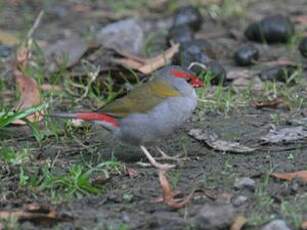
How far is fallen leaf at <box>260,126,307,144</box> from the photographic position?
238 inches

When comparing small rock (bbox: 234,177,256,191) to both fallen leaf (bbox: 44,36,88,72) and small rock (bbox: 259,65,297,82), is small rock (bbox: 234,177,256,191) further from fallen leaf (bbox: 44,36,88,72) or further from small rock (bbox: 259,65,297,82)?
fallen leaf (bbox: 44,36,88,72)

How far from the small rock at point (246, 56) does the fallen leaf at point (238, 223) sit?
3511 millimetres

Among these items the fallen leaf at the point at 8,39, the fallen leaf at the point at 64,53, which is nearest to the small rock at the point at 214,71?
the fallen leaf at the point at 64,53

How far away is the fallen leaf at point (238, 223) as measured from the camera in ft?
14.7

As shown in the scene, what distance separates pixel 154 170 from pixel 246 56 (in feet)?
8.58

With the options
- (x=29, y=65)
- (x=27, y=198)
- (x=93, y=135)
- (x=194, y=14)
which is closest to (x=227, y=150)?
(x=93, y=135)

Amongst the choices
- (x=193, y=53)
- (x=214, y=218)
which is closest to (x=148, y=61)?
(x=193, y=53)

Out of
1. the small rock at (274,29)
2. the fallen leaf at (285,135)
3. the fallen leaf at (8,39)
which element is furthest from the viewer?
the fallen leaf at (8,39)

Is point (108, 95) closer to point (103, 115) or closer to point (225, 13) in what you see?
point (103, 115)

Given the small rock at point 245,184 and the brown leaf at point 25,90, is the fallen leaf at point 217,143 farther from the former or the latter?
the brown leaf at point 25,90

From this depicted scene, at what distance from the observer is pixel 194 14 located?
8.88 metres

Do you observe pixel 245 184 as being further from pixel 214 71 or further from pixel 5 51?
pixel 5 51

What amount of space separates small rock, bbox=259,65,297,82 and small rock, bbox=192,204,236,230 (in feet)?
9.74

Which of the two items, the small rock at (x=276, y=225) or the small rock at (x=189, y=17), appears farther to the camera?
the small rock at (x=189, y=17)
